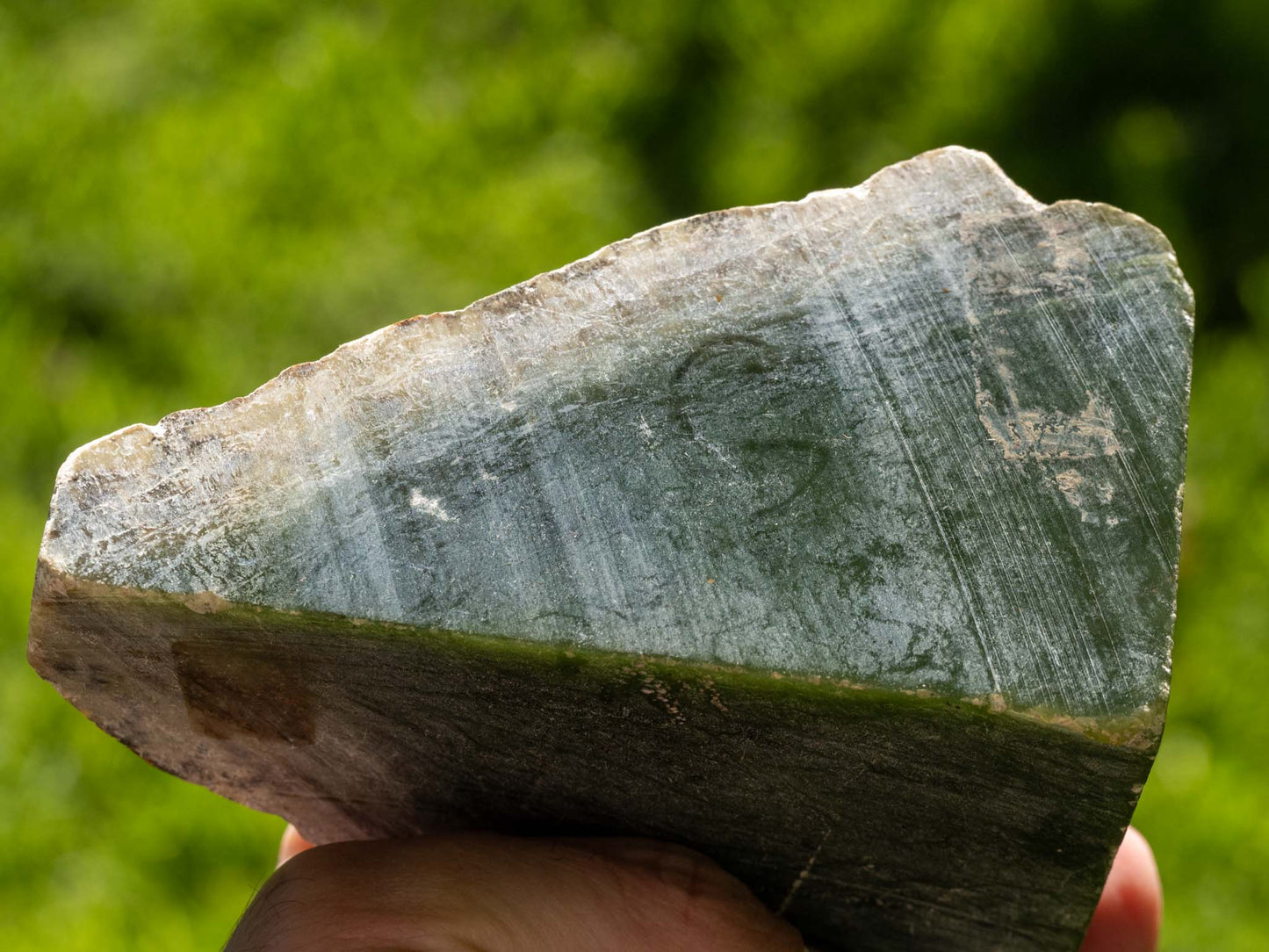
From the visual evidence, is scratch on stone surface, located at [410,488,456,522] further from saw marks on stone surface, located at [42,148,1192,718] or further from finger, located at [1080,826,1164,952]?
finger, located at [1080,826,1164,952]

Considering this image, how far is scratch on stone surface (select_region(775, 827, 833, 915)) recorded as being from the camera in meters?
1.19

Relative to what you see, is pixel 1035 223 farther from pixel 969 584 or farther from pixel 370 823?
pixel 370 823

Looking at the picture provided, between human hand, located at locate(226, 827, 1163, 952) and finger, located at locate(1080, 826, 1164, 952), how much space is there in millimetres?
557

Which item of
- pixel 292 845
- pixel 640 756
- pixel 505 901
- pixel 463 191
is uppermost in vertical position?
pixel 463 191

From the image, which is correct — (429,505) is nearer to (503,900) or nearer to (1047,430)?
(503,900)

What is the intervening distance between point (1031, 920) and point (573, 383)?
0.77 metres

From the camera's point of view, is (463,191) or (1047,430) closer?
(1047,430)

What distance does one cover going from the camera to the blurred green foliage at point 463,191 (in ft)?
6.37

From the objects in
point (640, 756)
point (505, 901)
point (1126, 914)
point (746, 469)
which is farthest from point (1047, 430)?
point (1126, 914)

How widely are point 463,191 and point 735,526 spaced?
1.91 meters

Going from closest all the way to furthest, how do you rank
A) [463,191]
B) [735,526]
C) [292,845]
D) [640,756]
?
[735,526], [640,756], [292,845], [463,191]

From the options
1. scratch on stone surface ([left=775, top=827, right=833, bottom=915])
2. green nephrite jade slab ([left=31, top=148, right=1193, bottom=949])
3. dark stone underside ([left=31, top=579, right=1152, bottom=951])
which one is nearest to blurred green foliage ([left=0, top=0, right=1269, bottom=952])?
dark stone underside ([left=31, top=579, right=1152, bottom=951])

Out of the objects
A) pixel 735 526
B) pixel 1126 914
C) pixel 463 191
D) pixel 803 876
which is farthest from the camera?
pixel 463 191

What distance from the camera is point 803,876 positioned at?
4.15 feet
